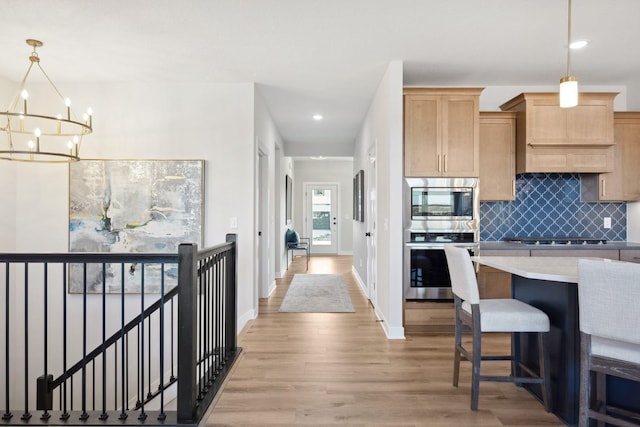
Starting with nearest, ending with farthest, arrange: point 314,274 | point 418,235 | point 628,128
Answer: point 418,235
point 628,128
point 314,274

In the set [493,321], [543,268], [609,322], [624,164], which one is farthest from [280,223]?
[609,322]

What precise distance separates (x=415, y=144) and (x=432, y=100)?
0.46m

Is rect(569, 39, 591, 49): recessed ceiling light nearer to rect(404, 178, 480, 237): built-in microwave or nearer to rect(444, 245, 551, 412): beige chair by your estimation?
rect(404, 178, 480, 237): built-in microwave

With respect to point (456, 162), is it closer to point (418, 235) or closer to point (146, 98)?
point (418, 235)

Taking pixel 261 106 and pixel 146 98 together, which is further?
pixel 261 106

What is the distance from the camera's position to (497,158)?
399cm

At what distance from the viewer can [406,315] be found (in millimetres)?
3732

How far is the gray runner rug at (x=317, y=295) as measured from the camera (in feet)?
15.7

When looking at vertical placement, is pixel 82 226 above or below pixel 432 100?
below

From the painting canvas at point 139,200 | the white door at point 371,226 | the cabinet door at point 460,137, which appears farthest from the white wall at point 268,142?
the cabinet door at point 460,137

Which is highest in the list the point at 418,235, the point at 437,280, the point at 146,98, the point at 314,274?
the point at 146,98

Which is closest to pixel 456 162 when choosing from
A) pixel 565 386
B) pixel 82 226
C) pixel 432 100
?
pixel 432 100

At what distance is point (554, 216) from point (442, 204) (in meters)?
1.51

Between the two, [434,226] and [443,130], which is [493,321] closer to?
[434,226]
